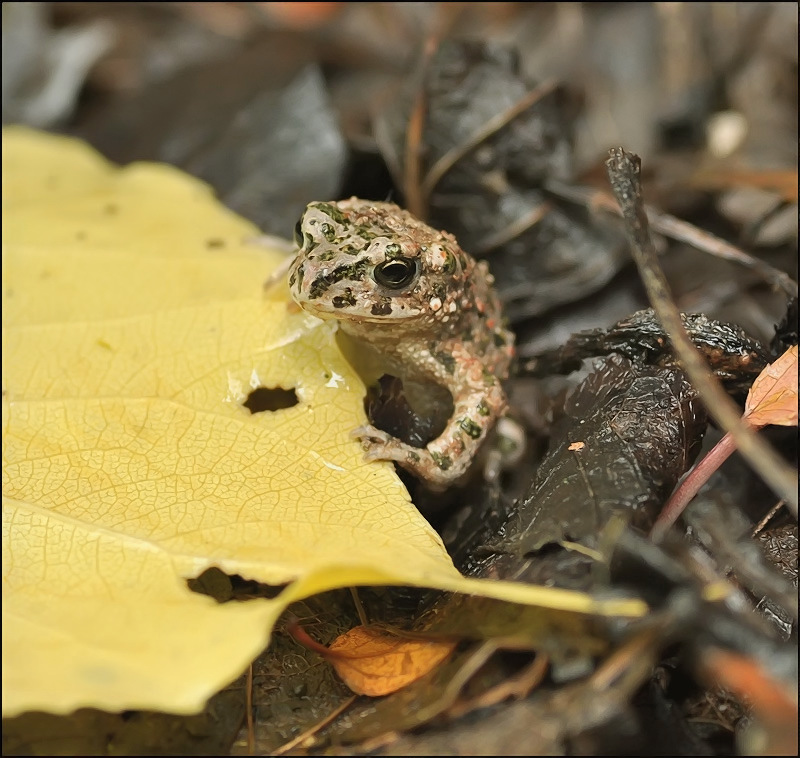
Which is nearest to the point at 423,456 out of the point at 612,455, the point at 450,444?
the point at 450,444

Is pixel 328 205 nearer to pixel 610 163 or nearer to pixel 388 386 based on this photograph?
pixel 388 386

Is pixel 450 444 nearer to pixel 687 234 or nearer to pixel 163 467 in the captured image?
pixel 163 467

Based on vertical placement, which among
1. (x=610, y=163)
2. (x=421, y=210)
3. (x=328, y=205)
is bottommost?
(x=421, y=210)

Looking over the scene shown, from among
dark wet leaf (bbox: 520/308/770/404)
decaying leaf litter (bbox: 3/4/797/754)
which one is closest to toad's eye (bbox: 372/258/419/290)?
decaying leaf litter (bbox: 3/4/797/754)

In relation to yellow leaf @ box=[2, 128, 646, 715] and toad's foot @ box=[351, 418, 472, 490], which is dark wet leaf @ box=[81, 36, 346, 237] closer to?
yellow leaf @ box=[2, 128, 646, 715]

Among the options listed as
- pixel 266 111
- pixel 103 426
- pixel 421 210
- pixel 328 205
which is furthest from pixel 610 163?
pixel 266 111

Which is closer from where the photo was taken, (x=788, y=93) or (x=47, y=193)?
(x=47, y=193)
